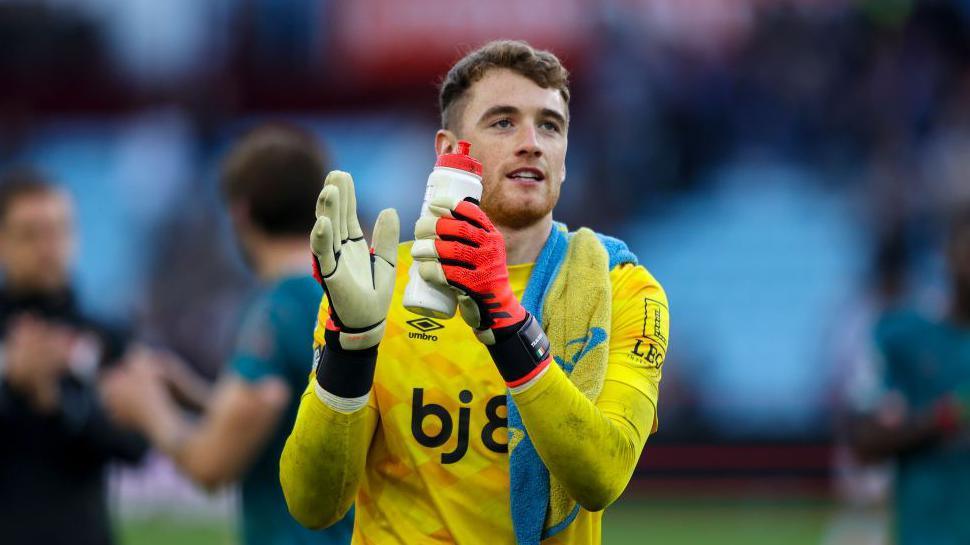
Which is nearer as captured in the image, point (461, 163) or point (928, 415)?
point (461, 163)

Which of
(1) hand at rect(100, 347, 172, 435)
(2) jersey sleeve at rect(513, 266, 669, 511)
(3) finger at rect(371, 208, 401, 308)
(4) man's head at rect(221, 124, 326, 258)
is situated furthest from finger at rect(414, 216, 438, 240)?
(1) hand at rect(100, 347, 172, 435)

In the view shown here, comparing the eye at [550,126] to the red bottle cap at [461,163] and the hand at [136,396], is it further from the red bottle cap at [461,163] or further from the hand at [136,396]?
the hand at [136,396]

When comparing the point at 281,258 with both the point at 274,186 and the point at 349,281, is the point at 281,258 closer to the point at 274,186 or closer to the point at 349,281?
the point at 274,186

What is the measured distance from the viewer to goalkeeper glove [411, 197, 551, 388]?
3.19 metres

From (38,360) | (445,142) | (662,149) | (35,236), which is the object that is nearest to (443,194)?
(445,142)

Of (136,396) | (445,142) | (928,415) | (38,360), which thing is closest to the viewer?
(445,142)

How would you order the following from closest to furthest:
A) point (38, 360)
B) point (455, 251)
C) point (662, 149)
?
point (455, 251) < point (38, 360) < point (662, 149)

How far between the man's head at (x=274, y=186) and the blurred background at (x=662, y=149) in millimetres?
11355

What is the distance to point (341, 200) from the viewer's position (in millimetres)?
3256

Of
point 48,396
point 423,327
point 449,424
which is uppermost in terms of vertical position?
point 48,396

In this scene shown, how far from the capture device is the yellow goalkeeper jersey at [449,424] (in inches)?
139

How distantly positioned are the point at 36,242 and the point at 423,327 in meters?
2.75

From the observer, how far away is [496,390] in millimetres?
3594

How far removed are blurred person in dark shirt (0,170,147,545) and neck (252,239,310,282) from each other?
3.70 ft
